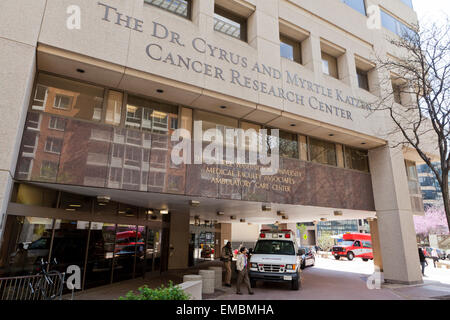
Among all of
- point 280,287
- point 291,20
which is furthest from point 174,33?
point 280,287

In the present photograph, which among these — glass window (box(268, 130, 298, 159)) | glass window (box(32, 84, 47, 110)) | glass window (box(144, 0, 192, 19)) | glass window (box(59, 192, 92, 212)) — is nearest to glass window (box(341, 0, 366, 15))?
glass window (box(268, 130, 298, 159))

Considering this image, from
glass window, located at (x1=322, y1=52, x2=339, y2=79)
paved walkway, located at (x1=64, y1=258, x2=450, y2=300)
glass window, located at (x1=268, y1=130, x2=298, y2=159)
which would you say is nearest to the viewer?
paved walkway, located at (x1=64, y1=258, x2=450, y2=300)

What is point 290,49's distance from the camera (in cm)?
1524

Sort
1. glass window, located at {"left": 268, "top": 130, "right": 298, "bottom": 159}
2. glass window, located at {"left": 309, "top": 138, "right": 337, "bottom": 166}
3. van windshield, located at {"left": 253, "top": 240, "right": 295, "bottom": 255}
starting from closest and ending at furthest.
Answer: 1. van windshield, located at {"left": 253, "top": 240, "right": 295, "bottom": 255}
2. glass window, located at {"left": 268, "top": 130, "right": 298, "bottom": 159}
3. glass window, located at {"left": 309, "top": 138, "right": 337, "bottom": 166}

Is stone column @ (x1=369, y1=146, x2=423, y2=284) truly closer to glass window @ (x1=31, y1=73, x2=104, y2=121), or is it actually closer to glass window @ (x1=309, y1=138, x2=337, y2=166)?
glass window @ (x1=309, y1=138, x2=337, y2=166)

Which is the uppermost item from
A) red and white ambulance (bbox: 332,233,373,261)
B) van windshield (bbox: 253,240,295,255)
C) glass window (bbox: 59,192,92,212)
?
glass window (bbox: 59,192,92,212)

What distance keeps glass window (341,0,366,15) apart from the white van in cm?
1465

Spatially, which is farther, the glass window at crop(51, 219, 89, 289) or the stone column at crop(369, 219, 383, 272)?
the stone column at crop(369, 219, 383, 272)

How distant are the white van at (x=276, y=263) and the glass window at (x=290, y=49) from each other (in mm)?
9316

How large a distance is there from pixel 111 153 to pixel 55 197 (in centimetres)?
259

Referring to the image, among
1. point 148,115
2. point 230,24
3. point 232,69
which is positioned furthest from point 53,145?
point 230,24

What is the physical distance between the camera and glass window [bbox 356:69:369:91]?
18123 mm

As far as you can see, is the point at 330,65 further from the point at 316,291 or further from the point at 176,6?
the point at 316,291

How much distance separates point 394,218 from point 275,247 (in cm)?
703
